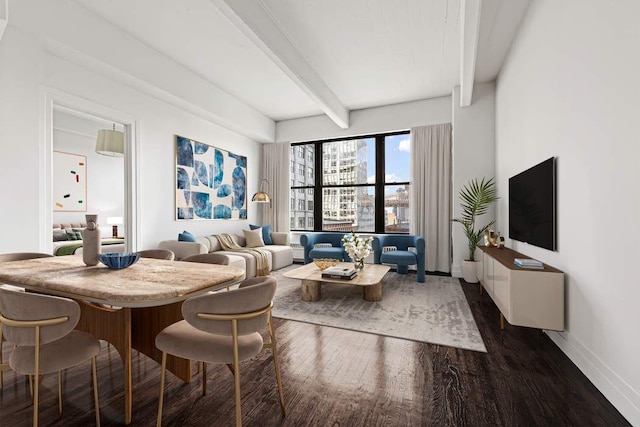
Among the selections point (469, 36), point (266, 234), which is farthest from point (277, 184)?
point (469, 36)

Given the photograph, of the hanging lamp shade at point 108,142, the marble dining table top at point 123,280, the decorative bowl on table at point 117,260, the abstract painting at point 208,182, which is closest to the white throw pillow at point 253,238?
the abstract painting at point 208,182

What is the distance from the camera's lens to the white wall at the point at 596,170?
5.21 feet

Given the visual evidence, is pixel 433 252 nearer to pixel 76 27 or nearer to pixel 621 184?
pixel 621 184

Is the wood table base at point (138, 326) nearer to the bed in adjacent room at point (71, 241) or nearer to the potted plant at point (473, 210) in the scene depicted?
the bed in adjacent room at point (71, 241)

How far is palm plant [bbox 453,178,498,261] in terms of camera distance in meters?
4.62

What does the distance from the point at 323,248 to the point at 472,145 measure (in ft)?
10.0

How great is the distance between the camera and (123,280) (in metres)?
1.60

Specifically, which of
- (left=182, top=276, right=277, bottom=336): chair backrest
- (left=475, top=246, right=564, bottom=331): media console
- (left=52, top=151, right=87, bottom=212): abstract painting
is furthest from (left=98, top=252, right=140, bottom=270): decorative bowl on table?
(left=52, top=151, right=87, bottom=212): abstract painting

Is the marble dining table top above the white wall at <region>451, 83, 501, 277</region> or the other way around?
the other way around

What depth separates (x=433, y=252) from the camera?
5539 millimetres

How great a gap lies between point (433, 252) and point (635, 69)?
14.0ft

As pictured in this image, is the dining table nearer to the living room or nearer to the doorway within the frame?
the living room

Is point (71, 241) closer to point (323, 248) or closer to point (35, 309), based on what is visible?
point (323, 248)

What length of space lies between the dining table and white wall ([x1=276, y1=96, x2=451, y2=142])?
4.93 m
